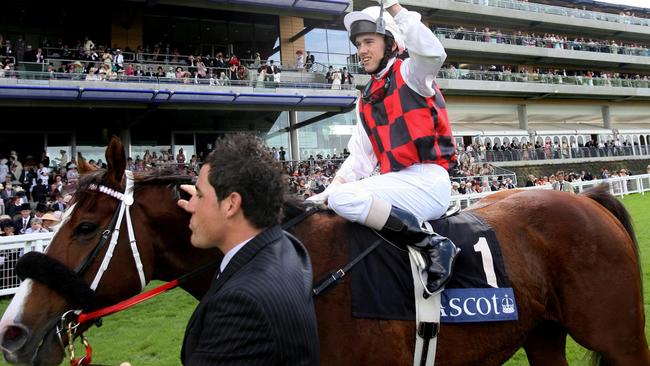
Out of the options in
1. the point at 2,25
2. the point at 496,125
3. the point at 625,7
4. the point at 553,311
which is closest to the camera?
the point at 553,311

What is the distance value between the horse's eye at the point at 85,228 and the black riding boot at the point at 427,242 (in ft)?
4.32

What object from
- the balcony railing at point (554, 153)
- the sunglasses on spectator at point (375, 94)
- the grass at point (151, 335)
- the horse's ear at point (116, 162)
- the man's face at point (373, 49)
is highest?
the balcony railing at point (554, 153)

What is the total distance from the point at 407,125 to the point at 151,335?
13.4 ft

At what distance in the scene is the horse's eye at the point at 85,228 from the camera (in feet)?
6.91

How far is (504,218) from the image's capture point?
2656mm

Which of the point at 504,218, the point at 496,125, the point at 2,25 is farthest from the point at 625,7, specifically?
the point at 504,218

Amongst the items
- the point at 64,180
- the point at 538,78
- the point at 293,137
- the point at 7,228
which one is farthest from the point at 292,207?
the point at 538,78

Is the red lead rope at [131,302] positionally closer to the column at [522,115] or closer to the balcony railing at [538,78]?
the balcony railing at [538,78]

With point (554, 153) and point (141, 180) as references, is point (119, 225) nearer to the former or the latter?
point (141, 180)

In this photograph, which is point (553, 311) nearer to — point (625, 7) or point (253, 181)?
point (253, 181)

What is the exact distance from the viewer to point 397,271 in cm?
215

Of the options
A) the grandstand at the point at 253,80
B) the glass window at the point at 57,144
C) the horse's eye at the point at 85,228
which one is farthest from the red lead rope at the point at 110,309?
the glass window at the point at 57,144

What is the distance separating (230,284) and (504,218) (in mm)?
1903

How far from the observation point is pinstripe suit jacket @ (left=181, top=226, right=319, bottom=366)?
1155mm
